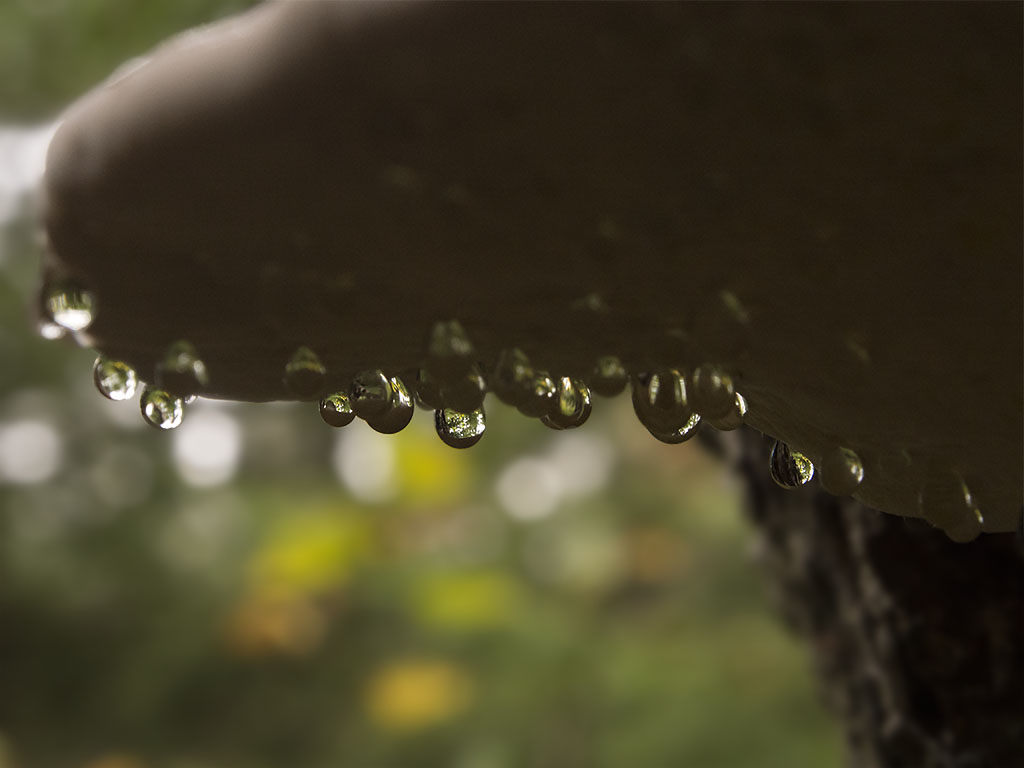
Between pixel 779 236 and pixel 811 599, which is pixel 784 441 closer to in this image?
pixel 779 236

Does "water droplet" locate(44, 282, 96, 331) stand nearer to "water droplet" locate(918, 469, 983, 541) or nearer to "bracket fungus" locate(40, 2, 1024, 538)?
"bracket fungus" locate(40, 2, 1024, 538)

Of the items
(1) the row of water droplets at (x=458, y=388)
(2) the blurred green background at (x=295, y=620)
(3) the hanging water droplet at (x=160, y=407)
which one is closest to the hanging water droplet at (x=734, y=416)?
(1) the row of water droplets at (x=458, y=388)

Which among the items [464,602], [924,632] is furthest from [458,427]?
[464,602]

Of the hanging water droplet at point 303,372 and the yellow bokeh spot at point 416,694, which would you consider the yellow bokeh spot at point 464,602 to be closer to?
the yellow bokeh spot at point 416,694

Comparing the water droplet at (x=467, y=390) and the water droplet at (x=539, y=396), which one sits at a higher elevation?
the water droplet at (x=467, y=390)

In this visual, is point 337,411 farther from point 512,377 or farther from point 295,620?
point 295,620

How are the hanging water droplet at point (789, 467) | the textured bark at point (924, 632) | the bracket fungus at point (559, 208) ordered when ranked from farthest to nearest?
the textured bark at point (924, 632) → the hanging water droplet at point (789, 467) → the bracket fungus at point (559, 208)
